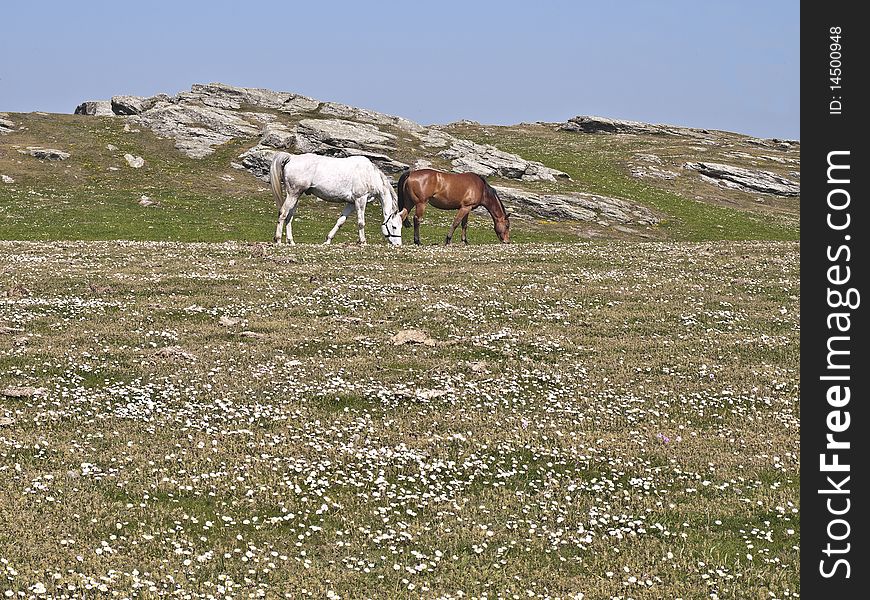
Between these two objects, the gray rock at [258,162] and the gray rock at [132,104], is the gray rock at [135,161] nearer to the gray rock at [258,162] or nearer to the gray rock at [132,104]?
the gray rock at [258,162]

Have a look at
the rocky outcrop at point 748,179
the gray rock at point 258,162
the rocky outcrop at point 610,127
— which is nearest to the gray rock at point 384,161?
the gray rock at point 258,162

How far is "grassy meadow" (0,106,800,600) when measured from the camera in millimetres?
9898

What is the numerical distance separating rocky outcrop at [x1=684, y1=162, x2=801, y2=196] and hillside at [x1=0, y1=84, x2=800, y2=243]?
0.23 m

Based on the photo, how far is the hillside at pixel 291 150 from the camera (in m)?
62.0

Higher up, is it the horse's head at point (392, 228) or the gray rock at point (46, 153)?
the gray rock at point (46, 153)

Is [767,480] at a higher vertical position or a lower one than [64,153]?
lower

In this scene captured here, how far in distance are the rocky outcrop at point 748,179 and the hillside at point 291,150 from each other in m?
0.23

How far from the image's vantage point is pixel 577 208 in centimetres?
7444

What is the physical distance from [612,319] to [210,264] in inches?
631

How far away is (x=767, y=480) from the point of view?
42.1ft

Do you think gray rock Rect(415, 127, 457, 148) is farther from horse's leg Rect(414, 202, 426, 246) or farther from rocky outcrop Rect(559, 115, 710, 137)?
rocky outcrop Rect(559, 115, 710, 137)
